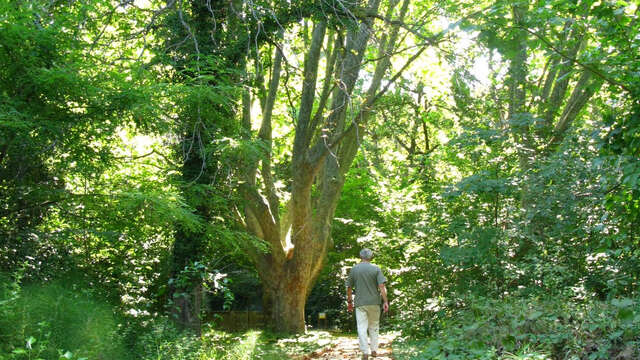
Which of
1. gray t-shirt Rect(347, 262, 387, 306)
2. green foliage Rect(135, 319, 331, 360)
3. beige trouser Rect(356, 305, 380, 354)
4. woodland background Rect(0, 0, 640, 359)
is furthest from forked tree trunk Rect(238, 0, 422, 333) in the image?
beige trouser Rect(356, 305, 380, 354)

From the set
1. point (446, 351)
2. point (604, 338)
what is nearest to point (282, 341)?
point (446, 351)

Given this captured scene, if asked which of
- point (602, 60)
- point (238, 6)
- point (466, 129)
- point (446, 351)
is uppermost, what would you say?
point (238, 6)

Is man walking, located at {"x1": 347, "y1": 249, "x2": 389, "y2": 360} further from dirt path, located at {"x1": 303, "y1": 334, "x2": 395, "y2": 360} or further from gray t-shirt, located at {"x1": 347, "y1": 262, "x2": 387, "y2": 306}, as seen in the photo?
dirt path, located at {"x1": 303, "y1": 334, "x2": 395, "y2": 360}

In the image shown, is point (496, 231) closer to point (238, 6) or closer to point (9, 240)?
point (238, 6)

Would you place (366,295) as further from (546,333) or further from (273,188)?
(273,188)

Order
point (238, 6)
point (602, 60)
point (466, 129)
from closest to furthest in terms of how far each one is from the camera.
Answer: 1. point (602, 60)
2. point (238, 6)
3. point (466, 129)

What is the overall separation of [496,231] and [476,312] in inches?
72.3

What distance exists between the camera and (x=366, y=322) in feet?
28.9

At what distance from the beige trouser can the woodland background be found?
0.75 m

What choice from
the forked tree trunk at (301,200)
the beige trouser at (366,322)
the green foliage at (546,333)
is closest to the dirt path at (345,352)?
the beige trouser at (366,322)

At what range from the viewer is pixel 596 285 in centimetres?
809

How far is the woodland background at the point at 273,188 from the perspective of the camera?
225 inches

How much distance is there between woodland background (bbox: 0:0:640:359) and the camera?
18.7 feet

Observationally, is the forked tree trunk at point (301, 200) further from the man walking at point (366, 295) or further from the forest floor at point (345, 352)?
the man walking at point (366, 295)
